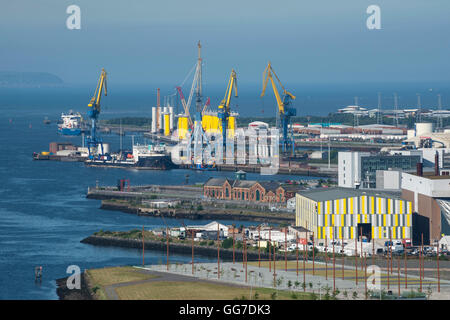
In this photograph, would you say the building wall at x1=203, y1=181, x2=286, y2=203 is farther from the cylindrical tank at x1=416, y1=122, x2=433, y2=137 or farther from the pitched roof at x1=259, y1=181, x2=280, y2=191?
the cylindrical tank at x1=416, y1=122, x2=433, y2=137

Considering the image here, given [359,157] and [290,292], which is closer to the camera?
[290,292]

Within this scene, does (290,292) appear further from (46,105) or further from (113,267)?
(46,105)

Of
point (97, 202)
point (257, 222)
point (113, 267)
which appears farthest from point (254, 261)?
point (97, 202)

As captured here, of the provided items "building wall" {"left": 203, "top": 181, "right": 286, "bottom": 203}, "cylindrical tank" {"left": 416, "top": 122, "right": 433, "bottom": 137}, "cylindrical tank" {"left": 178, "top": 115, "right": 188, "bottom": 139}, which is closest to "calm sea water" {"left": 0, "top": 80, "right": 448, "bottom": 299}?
"building wall" {"left": 203, "top": 181, "right": 286, "bottom": 203}

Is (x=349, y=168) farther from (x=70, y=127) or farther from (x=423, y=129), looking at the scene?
(x=70, y=127)

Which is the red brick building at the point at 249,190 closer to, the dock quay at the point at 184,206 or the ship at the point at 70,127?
the dock quay at the point at 184,206
